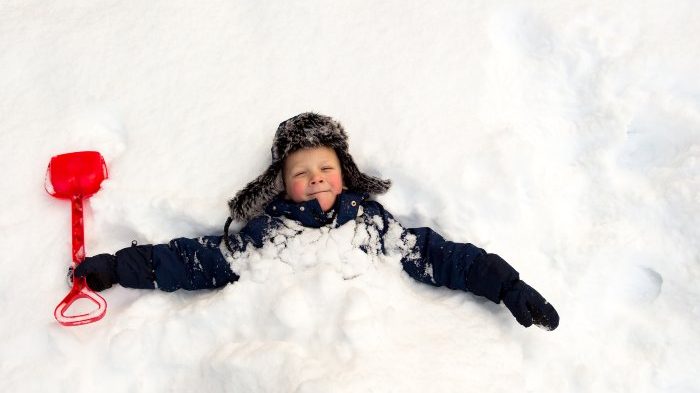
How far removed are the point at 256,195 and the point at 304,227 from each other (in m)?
0.25

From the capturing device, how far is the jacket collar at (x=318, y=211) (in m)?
2.21

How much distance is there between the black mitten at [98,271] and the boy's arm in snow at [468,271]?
1098 millimetres

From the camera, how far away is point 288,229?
2.21m

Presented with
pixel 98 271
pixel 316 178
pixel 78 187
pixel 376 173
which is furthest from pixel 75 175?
pixel 376 173

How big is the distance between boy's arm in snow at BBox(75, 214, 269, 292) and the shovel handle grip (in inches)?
1.5

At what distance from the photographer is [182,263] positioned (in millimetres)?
2238

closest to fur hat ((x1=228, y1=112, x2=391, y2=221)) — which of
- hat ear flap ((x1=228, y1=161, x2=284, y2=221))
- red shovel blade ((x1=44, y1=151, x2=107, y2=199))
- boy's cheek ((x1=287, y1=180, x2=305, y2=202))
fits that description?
hat ear flap ((x1=228, y1=161, x2=284, y2=221))

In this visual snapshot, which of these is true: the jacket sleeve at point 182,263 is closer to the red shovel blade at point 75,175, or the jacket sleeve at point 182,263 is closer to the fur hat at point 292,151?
the fur hat at point 292,151

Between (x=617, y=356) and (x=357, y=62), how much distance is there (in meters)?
1.70

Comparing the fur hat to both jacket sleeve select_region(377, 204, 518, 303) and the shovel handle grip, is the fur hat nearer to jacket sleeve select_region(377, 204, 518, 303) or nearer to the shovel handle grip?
jacket sleeve select_region(377, 204, 518, 303)

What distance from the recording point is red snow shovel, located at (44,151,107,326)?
85.6 inches

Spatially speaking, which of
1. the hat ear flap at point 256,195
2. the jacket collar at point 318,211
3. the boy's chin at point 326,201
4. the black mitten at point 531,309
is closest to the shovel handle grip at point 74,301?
the hat ear flap at point 256,195

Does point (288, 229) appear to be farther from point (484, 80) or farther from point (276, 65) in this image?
point (484, 80)

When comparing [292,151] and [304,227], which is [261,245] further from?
[292,151]
